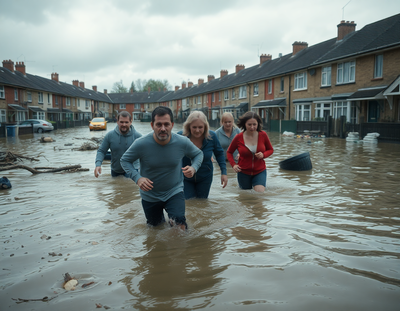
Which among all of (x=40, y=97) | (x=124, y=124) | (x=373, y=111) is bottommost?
(x=124, y=124)

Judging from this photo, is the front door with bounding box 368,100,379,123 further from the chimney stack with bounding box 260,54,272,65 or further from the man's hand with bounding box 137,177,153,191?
the chimney stack with bounding box 260,54,272,65

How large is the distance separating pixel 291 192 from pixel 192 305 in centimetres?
481

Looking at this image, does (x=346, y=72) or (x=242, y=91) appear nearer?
(x=346, y=72)

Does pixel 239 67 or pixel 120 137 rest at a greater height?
pixel 239 67

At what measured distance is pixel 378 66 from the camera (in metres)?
23.0

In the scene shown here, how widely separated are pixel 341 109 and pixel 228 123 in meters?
20.6

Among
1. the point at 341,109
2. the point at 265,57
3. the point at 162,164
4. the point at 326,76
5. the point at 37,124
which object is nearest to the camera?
the point at 162,164

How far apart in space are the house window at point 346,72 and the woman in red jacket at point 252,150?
21532 millimetres

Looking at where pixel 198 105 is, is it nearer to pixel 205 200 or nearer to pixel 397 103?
pixel 397 103

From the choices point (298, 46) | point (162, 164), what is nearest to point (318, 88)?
point (298, 46)

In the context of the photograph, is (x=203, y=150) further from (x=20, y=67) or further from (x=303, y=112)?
(x=20, y=67)

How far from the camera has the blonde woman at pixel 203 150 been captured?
5.56m

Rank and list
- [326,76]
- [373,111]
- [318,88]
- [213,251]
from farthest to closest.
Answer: [318,88], [326,76], [373,111], [213,251]

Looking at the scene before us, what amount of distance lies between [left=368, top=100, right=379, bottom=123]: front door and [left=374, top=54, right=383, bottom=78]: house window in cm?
178
